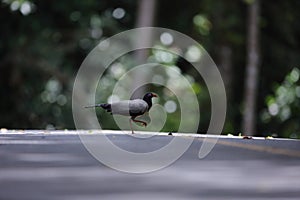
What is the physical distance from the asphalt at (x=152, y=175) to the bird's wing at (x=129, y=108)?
0.79 m

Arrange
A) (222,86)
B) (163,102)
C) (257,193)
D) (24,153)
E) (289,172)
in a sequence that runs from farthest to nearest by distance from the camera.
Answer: (163,102)
(222,86)
(24,153)
(289,172)
(257,193)

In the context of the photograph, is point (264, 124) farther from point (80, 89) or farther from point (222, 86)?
point (80, 89)

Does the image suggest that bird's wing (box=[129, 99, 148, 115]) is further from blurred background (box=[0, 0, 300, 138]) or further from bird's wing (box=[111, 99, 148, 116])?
blurred background (box=[0, 0, 300, 138])

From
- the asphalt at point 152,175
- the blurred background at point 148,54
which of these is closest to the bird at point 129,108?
the asphalt at point 152,175

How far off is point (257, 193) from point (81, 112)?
16757 mm

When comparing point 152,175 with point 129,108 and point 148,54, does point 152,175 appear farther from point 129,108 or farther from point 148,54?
point 148,54

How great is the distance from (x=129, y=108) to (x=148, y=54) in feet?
37.2

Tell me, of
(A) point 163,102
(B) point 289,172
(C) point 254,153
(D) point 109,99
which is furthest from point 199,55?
(B) point 289,172

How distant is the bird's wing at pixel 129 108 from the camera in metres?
7.48

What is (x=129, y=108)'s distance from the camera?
7.48 meters

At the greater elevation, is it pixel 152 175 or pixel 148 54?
pixel 148 54

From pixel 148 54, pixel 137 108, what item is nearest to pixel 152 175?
pixel 137 108

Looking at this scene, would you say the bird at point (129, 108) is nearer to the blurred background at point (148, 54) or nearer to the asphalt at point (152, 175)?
the asphalt at point (152, 175)

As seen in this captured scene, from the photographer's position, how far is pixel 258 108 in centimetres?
2006
